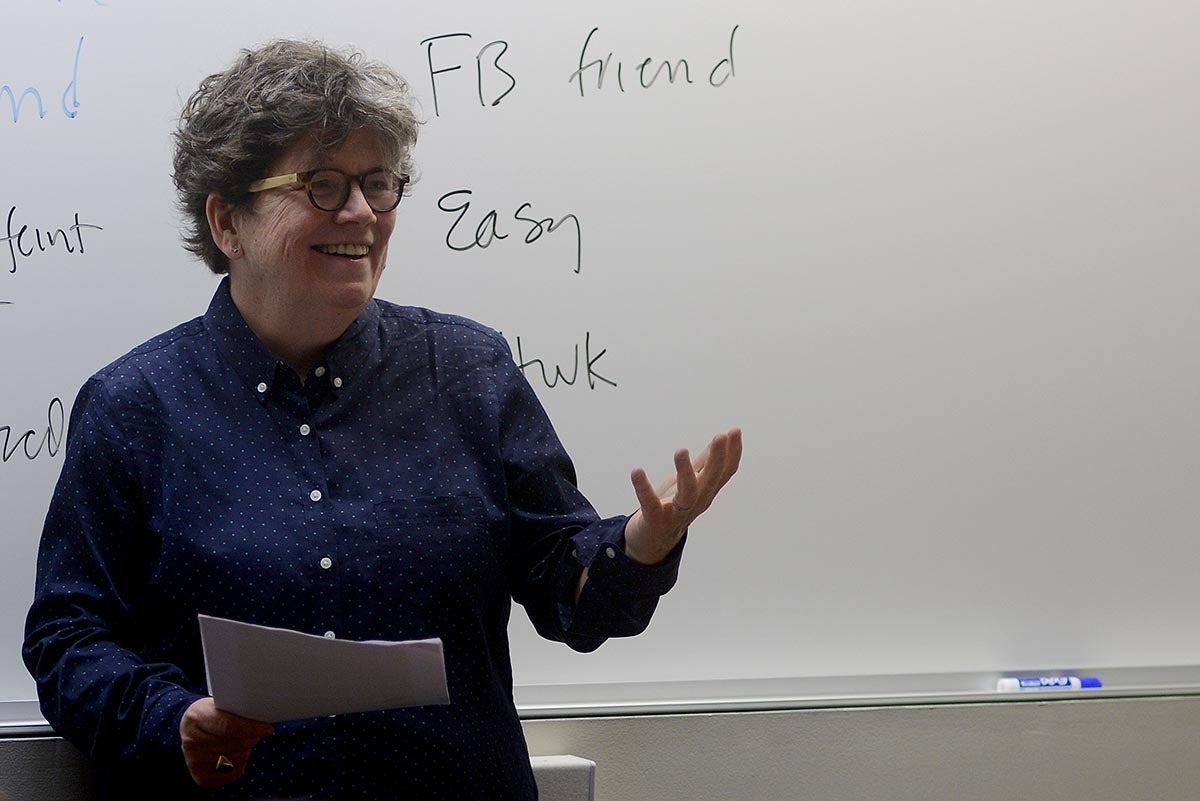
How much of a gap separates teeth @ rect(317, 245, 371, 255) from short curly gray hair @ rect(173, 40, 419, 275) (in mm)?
97

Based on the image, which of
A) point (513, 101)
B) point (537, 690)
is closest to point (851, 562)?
point (537, 690)

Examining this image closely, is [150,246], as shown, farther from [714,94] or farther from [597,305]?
[714,94]

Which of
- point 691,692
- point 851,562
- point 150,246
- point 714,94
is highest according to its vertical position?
point 714,94

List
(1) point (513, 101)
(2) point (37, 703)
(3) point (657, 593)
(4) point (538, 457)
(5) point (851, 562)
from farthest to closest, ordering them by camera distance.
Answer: (5) point (851, 562), (1) point (513, 101), (2) point (37, 703), (4) point (538, 457), (3) point (657, 593)

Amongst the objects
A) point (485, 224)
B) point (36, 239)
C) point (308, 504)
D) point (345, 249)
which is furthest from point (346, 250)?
point (36, 239)

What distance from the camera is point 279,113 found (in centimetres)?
140

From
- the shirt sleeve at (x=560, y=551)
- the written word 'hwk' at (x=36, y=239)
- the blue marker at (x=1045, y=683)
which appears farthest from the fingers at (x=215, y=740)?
the blue marker at (x=1045, y=683)

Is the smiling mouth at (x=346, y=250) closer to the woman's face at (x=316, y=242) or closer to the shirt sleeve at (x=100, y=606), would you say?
the woman's face at (x=316, y=242)

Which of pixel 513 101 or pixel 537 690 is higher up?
pixel 513 101

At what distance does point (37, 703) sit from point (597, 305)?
0.84 meters

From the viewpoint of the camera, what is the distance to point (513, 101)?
176 centimetres

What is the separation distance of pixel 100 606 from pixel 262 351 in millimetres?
303

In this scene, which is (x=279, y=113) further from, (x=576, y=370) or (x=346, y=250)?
(x=576, y=370)

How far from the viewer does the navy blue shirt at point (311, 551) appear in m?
1.35
